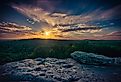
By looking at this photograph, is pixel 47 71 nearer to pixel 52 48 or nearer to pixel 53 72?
pixel 53 72

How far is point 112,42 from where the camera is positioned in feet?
13.3

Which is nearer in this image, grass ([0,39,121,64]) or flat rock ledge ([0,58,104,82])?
flat rock ledge ([0,58,104,82])

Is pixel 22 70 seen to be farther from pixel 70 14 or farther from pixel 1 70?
pixel 70 14

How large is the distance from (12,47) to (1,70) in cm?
75

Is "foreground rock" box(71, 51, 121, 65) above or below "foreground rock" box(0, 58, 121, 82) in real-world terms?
above

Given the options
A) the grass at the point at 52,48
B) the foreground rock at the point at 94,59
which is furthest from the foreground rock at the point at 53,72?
the grass at the point at 52,48

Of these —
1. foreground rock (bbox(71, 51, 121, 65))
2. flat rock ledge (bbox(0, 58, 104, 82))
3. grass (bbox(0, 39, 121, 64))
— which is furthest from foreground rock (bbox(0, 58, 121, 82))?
grass (bbox(0, 39, 121, 64))

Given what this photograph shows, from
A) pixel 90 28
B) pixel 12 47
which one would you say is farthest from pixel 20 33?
pixel 90 28

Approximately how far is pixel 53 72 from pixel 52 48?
1021 mm

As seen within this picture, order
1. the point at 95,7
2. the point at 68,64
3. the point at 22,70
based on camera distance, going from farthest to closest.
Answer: the point at 95,7 → the point at 68,64 → the point at 22,70

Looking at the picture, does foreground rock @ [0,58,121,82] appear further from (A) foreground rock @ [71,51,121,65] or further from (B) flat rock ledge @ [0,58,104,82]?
(A) foreground rock @ [71,51,121,65]

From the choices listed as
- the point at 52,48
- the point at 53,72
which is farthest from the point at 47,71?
the point at 52,48

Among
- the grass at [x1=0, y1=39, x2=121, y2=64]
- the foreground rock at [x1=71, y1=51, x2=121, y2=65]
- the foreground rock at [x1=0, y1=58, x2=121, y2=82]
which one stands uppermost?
the grass at [x1=0, y1=39, x2=121, y2=64]

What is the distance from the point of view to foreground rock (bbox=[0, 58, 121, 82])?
9.52 ft
